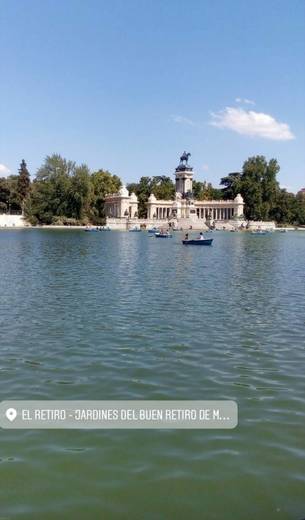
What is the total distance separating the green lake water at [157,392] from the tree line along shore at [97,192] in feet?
285

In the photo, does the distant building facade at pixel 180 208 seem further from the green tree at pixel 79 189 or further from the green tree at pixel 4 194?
the green tree at pixel 4 194

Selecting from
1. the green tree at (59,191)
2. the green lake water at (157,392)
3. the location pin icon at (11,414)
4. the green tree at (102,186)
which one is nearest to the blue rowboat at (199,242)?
the green lake water at (157,392)

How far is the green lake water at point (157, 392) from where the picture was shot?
567 cm

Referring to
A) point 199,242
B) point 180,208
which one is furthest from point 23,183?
point 199,242

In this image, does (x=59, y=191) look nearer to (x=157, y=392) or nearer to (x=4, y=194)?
(x=4, y=194)

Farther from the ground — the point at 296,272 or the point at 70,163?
the point at 70,163

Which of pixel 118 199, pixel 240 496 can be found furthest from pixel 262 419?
pixel 118 199

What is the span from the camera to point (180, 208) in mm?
132250

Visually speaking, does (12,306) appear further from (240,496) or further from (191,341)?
(240,496)

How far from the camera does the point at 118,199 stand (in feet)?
425

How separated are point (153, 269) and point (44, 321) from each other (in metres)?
15.4

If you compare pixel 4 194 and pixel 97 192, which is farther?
pixel 97 192

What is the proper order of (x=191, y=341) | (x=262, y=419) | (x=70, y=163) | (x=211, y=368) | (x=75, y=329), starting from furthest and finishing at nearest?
(x=70, y=163) → (x=75, y=329) → (x=191, y=341) → (x=211, y=368) → (x=262, y=419)

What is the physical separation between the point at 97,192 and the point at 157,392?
413 feet
